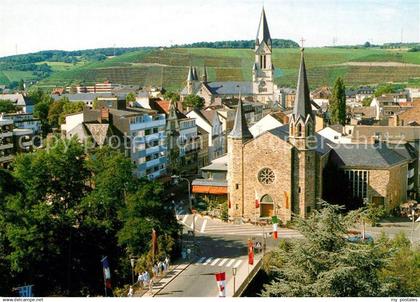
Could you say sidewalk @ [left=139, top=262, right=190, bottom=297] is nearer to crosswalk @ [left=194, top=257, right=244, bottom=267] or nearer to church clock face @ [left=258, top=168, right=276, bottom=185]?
crosswalk @ [left=194, top=257, right=244, bottom=267]

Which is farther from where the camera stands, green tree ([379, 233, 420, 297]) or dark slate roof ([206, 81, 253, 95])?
dark slate roof ([206, 81, 253, 95])

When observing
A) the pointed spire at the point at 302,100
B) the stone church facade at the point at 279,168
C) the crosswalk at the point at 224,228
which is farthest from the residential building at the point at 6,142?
the pointed spire at the point at 302,100

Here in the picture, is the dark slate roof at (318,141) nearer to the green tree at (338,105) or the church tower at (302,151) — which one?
the church tower at (302,151)

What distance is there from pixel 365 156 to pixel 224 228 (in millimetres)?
15877

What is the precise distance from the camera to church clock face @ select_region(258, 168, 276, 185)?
189ft

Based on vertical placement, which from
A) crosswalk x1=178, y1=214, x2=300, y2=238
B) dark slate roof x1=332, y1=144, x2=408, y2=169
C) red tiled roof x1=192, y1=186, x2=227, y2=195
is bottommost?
crosswalk x1=178, y1=214, x2=300, y2=238

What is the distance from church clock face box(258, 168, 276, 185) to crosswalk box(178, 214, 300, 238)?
13.5 ft

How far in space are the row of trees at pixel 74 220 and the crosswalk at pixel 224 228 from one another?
8220mm

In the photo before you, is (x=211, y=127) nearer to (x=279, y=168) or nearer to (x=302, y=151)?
(x=279, y=168)

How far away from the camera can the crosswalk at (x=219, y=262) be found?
4402 centimetres

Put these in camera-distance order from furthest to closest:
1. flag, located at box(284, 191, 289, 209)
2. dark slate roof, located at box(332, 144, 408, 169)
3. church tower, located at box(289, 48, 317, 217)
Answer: dark slate roof, located at box(332, 144, 408, 169)
flag, located at box(284, 191, 289, 209)
church tower, located at box(289, 48, 317, 217)

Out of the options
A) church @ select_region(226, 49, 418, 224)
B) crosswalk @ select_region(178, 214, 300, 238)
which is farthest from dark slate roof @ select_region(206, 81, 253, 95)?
crosswalk @ select_region(178, 214, 300, 238)

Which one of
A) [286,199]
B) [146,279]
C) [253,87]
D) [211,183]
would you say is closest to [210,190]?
[211,183]

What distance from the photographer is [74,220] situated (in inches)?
1868
